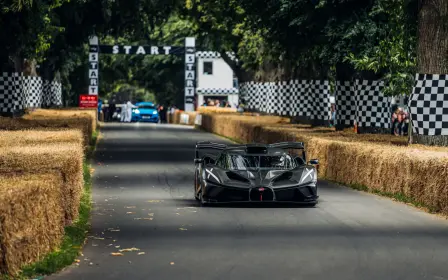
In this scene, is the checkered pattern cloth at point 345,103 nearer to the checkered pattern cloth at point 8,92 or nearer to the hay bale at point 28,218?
the checkered pattern cloth at point 8,92

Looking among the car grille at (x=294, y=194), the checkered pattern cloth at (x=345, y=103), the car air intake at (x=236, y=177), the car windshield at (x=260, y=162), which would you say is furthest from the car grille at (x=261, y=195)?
the checkered pattern cloth at (x=345, y=103)

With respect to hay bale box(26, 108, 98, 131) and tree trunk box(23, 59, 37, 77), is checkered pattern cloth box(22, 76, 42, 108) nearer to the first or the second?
tree trunk box(23, 59, 37, 77)

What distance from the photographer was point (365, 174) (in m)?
24.9

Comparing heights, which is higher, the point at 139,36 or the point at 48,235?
the point at 139,36

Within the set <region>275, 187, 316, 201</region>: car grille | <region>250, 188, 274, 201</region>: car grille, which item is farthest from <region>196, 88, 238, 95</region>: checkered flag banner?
<region>250, 188, 274, 201</region>: car grille

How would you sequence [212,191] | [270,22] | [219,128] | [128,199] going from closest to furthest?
[212,191] < [128,199] < [270,22] < [219,128]

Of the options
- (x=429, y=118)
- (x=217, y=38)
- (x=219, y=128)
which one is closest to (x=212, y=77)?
(x=217, y=38)

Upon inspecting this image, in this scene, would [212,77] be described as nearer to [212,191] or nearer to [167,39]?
[167,39]

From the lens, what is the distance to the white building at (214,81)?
11962 centimetres

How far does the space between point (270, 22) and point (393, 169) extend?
57.0 ft

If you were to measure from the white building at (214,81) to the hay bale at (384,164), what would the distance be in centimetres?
8444

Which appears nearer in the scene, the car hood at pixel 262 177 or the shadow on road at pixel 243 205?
the car hood at pixel 262 177

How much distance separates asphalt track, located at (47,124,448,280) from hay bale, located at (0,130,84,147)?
1.27 metres

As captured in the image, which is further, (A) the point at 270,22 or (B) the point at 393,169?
(A) the point at 270,22
